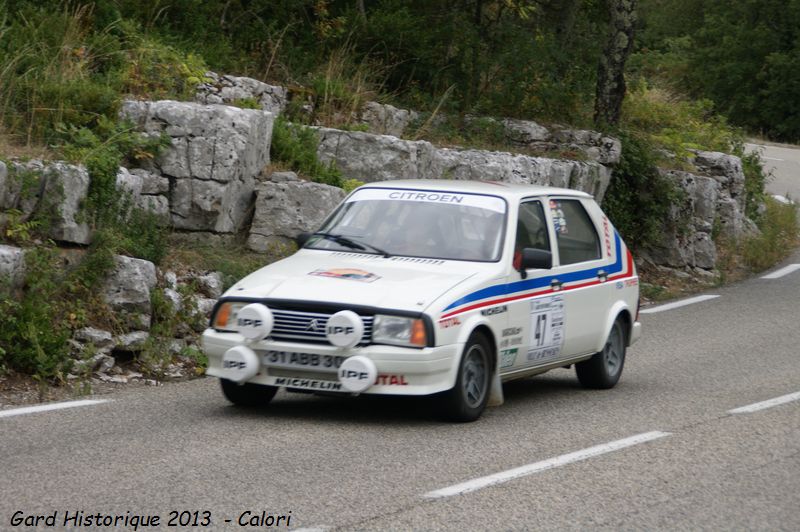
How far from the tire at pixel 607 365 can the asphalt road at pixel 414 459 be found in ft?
0.47

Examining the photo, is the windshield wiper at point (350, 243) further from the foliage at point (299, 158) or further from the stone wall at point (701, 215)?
the stone wall at point (701, 215)

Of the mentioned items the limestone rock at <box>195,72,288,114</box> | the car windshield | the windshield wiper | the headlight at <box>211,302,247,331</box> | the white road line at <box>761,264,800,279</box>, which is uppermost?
the limestone rock at <box>195,72,288,114</box>

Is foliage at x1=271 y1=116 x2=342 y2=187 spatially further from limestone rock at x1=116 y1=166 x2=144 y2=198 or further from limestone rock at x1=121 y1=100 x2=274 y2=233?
limestone rock at x1=116 y1=166 x2=144 y2=198

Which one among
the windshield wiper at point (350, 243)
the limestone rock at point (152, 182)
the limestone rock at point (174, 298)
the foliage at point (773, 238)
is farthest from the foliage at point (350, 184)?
the foliage at point (773, 238)

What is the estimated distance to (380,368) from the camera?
8234mm

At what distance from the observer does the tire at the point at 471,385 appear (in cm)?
859

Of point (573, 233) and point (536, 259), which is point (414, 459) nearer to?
point (536, 259)

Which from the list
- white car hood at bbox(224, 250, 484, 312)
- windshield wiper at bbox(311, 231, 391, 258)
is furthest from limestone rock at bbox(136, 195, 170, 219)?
white car hood at bbox(224, 250, 484, 312)

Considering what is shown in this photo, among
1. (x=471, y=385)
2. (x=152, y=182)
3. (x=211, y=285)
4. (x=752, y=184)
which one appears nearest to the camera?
(x=471, y=385)

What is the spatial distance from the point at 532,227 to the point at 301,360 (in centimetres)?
247

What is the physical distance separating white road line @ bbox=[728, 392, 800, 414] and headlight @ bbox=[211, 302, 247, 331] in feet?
12.3

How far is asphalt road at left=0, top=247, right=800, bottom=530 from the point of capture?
6242 mm

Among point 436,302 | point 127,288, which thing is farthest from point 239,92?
point 436,302

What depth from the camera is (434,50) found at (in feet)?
63.2
